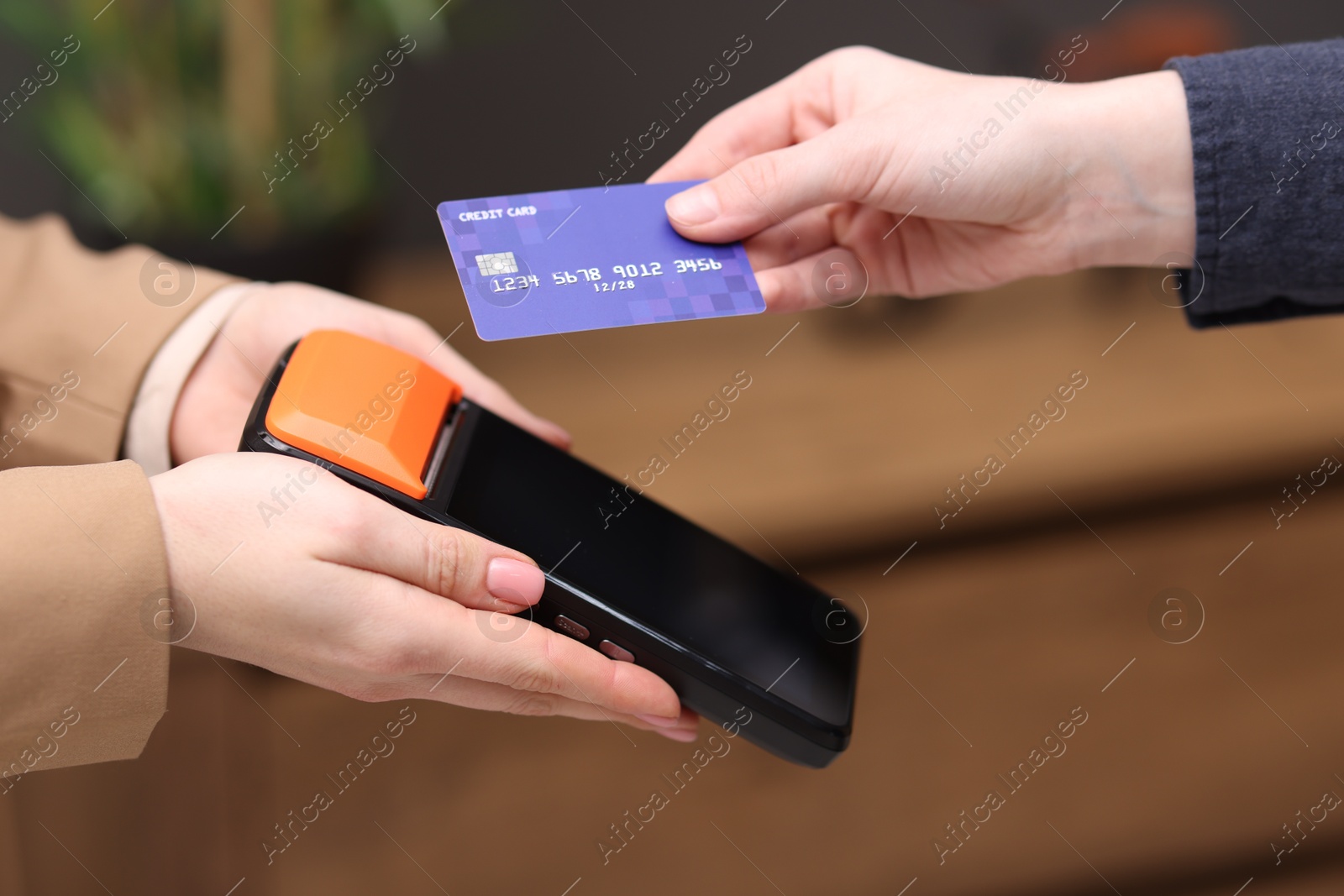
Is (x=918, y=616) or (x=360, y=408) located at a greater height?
(x=360, y=408)

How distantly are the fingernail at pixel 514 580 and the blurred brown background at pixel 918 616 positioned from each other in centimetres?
46

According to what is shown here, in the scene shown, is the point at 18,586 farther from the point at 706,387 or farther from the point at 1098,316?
the point at 1098,316

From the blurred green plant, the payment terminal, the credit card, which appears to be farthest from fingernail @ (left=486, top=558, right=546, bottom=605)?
the blurred green plant

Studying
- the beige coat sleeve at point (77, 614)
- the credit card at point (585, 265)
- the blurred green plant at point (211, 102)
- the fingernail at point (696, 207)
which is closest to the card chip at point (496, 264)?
the credit card at point (585, 265)

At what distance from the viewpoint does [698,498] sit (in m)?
1.03

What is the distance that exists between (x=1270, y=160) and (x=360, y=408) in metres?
0.60

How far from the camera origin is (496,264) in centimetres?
60

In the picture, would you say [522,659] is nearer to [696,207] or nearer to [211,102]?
[696,207]

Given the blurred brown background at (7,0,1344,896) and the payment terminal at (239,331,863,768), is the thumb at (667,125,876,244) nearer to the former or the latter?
the payment terminal at (239,331,863,768)

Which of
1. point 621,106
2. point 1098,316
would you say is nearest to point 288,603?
point 621,106

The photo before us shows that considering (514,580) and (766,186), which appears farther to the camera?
(766,186)

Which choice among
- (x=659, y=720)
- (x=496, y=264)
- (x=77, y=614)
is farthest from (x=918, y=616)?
(x=77, y=614)

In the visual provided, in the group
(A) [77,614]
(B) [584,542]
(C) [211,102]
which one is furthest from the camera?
(C) [211,102]

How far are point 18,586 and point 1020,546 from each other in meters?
0.97
